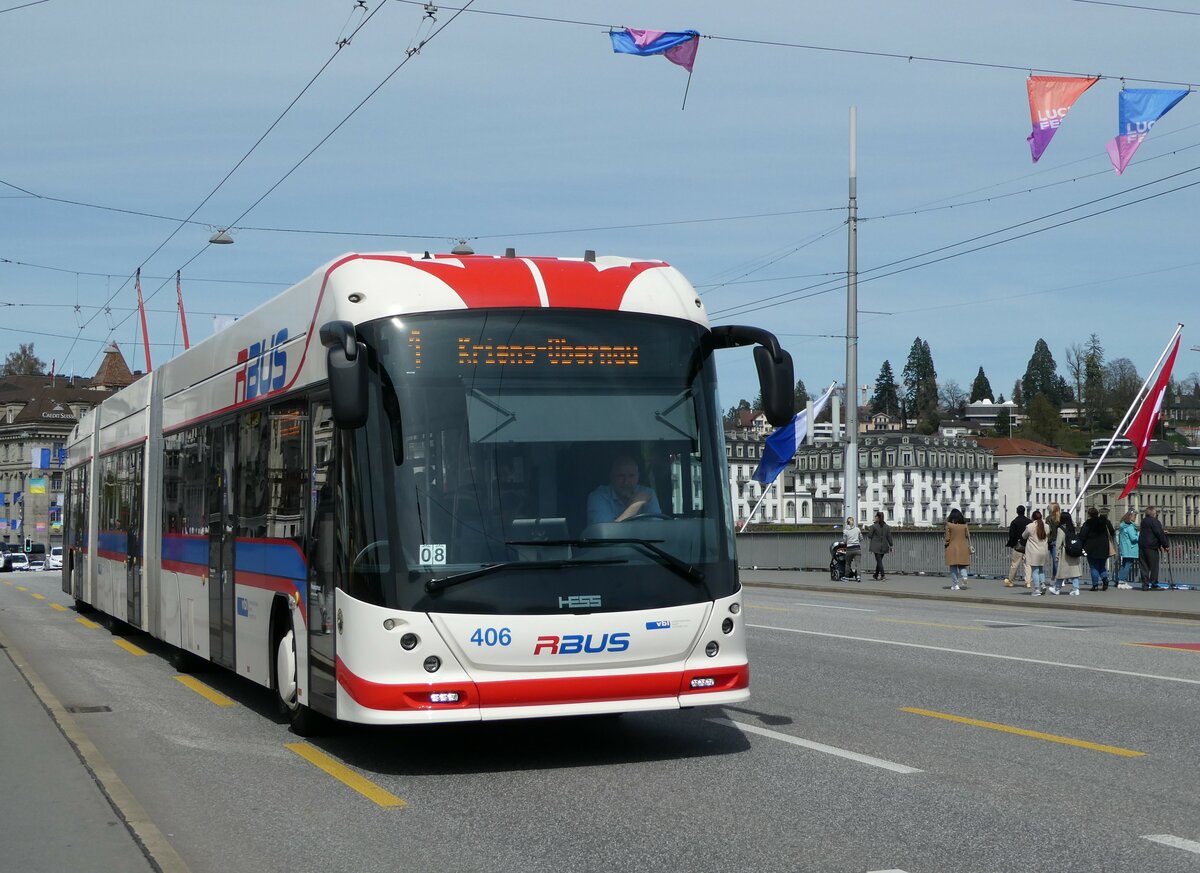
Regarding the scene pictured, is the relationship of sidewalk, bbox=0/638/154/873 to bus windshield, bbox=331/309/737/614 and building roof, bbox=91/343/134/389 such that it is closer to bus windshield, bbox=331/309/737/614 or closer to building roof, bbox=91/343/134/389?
bus windshield, bbox=331/309/737/614

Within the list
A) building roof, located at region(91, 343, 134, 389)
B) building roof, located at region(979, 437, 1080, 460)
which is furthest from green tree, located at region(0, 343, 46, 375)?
building roof, located at region(979, 437, 1080, 460)

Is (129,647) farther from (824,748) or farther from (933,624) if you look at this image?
(824,748)

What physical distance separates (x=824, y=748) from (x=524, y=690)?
6.45 feet

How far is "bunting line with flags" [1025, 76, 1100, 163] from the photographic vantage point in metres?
21.0

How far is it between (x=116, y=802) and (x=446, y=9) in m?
12.5

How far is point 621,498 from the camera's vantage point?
30.5ft

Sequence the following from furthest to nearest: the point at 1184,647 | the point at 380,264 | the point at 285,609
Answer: the point at 1184,647
the point at 285,609
the point at 380,264

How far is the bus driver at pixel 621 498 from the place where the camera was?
925 cm

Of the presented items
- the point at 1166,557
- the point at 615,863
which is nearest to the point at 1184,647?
the point at 615,863

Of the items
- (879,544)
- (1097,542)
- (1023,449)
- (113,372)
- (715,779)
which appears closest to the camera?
(715,779)

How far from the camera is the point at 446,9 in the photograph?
60.5 ft

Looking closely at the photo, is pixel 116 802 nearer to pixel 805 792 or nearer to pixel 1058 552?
pixel 805 792

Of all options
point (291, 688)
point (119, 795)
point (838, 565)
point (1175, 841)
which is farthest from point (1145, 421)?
point (119, 795)

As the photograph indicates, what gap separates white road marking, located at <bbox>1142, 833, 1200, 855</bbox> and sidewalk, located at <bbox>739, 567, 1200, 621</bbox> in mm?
17486
